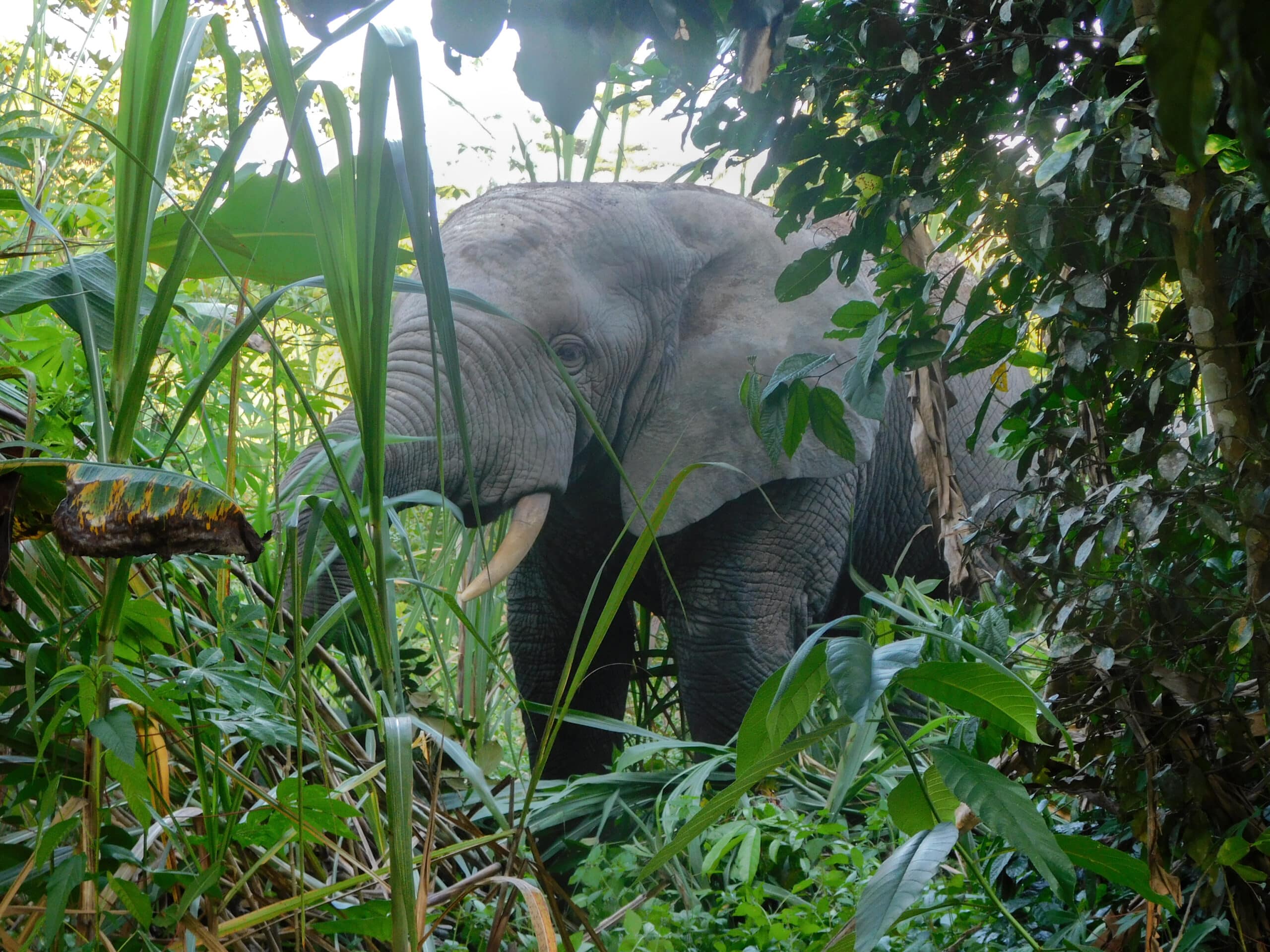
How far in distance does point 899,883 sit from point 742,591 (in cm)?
199

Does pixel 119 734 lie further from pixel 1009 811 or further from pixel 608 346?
pixel 608 346

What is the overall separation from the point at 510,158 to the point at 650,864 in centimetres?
337

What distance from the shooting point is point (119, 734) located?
68cm

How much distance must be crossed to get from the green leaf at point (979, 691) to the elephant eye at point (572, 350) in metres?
1.89

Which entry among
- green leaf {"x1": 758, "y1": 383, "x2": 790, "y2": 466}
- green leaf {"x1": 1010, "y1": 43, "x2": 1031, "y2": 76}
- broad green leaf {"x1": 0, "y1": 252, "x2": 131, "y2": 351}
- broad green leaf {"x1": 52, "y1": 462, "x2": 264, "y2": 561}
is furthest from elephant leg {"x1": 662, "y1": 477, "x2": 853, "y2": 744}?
broad green leaf {"x1": 52, "y1": 462, "x2": 264, "y2": 561}

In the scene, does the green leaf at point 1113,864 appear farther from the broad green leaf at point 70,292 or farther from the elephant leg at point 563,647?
the elephant leg at point 563,647

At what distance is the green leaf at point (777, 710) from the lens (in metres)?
0.66

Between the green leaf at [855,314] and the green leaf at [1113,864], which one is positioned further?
the green leaf at [855,314]

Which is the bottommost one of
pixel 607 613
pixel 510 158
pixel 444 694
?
pixel 444 694

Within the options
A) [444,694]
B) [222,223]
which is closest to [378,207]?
[222,223]

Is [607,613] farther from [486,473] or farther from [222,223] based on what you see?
[486,473]

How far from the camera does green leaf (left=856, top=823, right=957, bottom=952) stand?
627mm

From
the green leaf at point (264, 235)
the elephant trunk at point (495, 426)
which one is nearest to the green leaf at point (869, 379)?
the green leaf at point (264, 235)

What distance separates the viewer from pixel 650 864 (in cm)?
67
